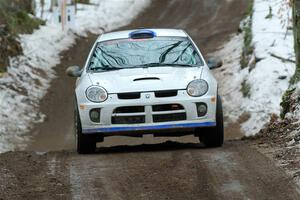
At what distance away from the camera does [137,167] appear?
8.23m

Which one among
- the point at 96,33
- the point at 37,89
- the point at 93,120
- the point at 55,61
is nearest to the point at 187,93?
the point at 93,120

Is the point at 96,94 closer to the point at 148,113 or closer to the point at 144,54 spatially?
the point at 148,113

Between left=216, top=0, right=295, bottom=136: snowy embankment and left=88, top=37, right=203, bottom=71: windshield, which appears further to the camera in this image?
left=216, top=0, right=295, bottom=136: snowy embankment

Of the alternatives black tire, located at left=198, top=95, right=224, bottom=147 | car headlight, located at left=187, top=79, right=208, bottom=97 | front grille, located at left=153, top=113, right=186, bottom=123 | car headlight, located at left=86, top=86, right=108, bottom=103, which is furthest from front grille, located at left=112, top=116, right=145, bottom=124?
black tire, located at left=198, top=95, right=224, bottom=147

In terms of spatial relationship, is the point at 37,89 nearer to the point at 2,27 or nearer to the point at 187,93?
the point at 2,27

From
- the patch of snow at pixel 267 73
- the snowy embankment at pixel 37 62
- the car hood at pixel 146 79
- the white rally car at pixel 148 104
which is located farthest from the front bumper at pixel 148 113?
the snowy embankment at pixel 37 62

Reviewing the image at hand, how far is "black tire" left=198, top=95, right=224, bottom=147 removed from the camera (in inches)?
391

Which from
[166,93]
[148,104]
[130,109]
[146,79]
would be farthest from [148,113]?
[146,79]

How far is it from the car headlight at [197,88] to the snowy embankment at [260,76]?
5891 mm

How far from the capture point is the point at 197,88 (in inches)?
380

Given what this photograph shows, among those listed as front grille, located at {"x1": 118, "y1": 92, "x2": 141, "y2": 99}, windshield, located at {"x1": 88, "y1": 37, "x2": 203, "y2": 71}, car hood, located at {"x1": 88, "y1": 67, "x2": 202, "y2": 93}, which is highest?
windshield, located at {"x1": 88, "y1": 37, "x2": 203, "y2": 71}

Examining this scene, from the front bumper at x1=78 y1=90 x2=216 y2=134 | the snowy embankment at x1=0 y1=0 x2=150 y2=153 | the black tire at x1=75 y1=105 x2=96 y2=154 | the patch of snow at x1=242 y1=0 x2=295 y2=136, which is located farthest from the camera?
the snowy embankment at x1=0 y1=0 x2=150 y2=153

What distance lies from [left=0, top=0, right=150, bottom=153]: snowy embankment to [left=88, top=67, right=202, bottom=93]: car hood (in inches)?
240

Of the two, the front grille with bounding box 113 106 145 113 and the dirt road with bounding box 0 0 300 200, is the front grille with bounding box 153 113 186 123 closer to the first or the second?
the front grille with bounding box 113 106 145 113
